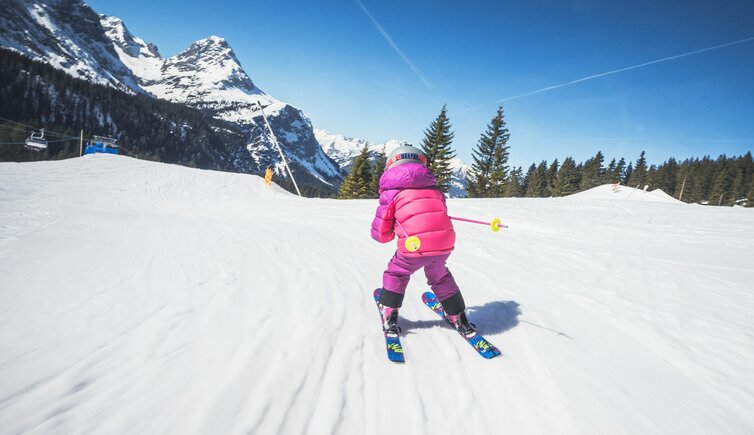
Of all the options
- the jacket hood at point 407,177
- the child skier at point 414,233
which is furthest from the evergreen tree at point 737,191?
the jacket hood at point 407,177

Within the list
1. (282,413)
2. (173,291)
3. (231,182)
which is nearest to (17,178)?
A: (231,182)

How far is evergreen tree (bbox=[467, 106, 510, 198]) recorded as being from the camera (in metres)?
43.6

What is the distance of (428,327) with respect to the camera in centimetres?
348

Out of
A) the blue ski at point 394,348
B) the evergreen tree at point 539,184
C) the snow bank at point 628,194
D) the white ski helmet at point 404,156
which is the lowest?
the blue ski at point 394,348

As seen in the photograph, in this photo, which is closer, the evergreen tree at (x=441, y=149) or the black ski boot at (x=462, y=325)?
the black ski boot at (x=462, y=325)

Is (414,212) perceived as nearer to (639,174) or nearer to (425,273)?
(425,273)

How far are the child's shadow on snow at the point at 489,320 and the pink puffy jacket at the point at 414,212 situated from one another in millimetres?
987

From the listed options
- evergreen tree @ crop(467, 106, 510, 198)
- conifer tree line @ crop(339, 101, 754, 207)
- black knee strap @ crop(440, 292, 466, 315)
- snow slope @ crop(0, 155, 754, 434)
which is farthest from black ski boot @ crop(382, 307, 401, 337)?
evergreen tree @ crop(467, 106, 510, 198)

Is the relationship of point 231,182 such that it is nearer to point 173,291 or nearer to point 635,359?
point 173,291

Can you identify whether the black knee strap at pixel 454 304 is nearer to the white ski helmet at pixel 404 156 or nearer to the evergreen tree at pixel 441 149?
the white ski helmet at pixel 404 156

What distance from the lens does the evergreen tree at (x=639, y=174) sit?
86.9 metres

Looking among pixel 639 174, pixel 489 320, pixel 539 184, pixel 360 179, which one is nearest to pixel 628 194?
pixel 360 179

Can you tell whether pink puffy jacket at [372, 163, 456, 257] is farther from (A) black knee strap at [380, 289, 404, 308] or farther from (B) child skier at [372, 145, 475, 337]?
(A) black knee strap at [380, 289, 404, 308]

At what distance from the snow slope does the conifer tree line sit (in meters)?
25.0
